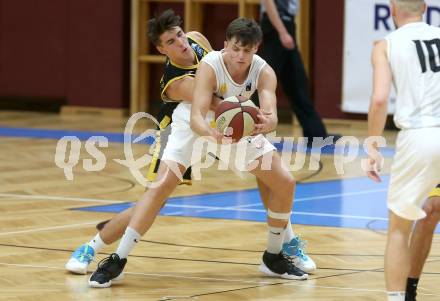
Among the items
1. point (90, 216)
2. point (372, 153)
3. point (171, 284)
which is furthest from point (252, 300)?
point (90, 216)

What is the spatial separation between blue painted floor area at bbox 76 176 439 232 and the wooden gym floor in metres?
0.11

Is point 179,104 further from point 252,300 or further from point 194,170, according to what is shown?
point 194,170

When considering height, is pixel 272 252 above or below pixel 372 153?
below

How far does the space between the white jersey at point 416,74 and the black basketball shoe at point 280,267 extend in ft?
5.17

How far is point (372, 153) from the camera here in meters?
5.22

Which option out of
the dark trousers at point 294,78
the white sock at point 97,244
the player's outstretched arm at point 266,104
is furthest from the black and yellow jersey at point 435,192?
the dark trousers at point 294,78

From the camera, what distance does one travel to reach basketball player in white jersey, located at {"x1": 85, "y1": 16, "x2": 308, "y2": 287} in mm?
6387

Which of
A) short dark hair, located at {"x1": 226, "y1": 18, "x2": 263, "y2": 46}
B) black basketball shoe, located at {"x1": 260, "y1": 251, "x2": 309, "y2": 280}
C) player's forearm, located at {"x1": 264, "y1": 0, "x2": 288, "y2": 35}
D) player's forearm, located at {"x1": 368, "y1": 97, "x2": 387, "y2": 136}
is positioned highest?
short dark hair, located at {"x1": 226, "y1": 18, "x2": 263, "y2": 46}

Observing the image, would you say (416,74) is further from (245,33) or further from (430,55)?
(245,33)

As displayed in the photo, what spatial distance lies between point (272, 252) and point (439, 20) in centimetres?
708

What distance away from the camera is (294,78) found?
40.6 ft

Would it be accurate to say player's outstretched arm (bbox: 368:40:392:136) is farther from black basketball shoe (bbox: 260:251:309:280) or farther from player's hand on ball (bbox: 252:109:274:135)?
black basketball shoe (bbox: 260:251:309:280)

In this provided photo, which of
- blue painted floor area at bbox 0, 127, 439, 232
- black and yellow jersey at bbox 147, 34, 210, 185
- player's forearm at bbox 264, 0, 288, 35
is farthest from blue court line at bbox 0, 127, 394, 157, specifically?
black and yellow jersey at bbox 147, 34, 210, 185

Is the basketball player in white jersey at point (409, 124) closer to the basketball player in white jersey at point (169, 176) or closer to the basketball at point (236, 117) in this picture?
the basketball at point (236, 117)
